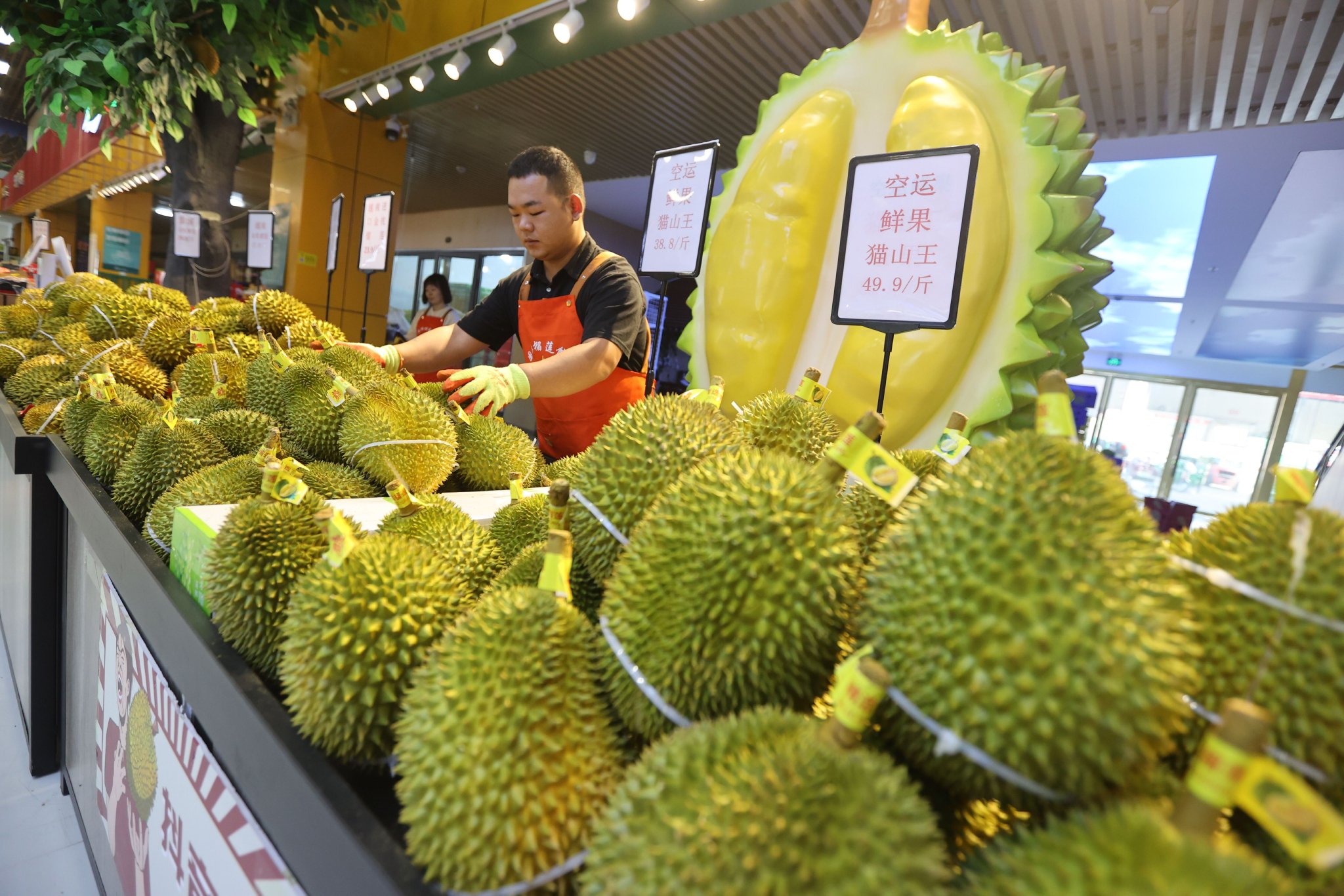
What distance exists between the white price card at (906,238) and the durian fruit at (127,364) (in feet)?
8.20

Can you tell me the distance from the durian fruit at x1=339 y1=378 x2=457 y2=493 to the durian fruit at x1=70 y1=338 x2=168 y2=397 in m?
1.36

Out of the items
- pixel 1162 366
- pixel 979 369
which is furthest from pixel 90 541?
pixel 1162 366

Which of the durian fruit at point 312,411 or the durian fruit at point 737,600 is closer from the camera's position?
the durian fruit at point 737,600

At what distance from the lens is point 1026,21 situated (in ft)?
12.7

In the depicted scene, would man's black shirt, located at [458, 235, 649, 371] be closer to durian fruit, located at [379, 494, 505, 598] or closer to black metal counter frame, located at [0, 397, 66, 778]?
durian fruit, located at [379, 494, 505, 598]

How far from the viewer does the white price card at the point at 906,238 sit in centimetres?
124

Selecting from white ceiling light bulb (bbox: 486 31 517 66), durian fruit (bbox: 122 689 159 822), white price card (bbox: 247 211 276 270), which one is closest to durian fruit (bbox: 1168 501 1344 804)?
durian fruit (bbox: 122 689 159 822)

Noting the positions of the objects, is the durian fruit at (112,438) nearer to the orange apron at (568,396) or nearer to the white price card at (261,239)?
the orange apron at (568,396)

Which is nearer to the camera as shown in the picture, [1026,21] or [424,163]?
[1026,21]

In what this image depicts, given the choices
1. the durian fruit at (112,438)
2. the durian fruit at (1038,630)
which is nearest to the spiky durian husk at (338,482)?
the durian fruit at (112,438)

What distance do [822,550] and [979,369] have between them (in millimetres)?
1073

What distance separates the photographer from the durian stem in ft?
5.66

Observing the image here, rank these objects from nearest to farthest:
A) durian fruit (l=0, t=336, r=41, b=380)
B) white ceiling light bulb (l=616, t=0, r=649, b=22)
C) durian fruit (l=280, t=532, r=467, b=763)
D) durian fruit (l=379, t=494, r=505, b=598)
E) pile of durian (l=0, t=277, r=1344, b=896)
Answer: pile of durian (l=0, t=277, r=1344, b=896), durian fruit (l=280, t=532, r=467, b=763), durian fruit (l=379, t=494, r=505, b=598), durian fruit (l=0, t=336, r=41, b=380), white ceiling light bulb (l=616, t=0, r=649, b=22)

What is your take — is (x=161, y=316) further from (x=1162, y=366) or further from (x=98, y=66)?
(x=1162, y=366)
